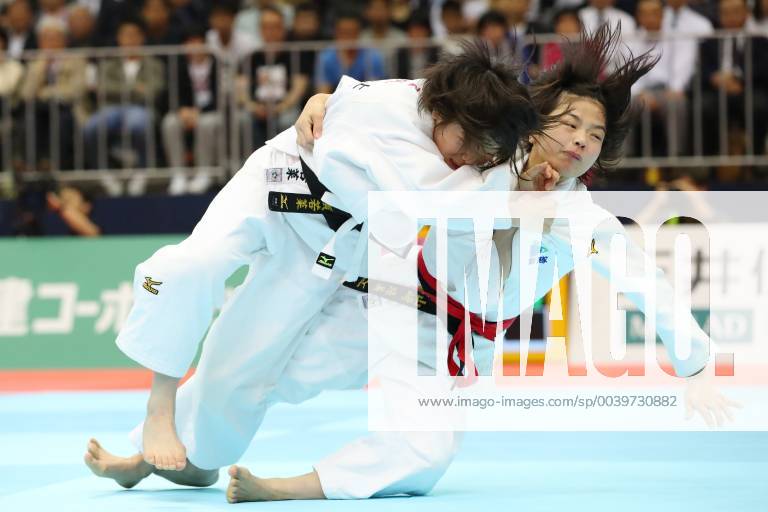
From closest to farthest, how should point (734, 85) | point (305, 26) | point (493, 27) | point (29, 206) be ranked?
1. point (29, 206)
2. point (734, 85)
3. point (493, 27)
4. point (305, 26)

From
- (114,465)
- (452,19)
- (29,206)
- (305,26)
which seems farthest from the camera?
(452,19)

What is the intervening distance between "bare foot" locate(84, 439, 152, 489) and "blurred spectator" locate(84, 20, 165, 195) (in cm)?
579

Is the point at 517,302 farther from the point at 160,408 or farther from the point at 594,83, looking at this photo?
the point at 160,408

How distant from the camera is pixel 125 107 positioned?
30.7ft

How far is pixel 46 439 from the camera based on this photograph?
5074mm

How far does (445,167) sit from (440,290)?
1.61 ft

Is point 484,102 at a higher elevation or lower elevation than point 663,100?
lower

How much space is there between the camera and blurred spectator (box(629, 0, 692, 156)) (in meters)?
8.88

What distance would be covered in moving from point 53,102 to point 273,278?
20.7ft

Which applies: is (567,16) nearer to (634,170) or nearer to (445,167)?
(634,170)

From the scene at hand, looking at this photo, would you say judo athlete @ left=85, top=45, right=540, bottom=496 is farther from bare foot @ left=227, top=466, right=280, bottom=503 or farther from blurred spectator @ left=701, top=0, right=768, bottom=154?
blurred spectator @ left=701, top=0, right=768, bottom=154

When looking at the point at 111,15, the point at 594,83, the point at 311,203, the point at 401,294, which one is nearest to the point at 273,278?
the point at 311,203

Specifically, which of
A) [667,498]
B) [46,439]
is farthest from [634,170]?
[667,498]

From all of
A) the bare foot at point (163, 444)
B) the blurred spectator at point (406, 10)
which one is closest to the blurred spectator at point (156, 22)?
the blurred spectator at point (406, 10)
